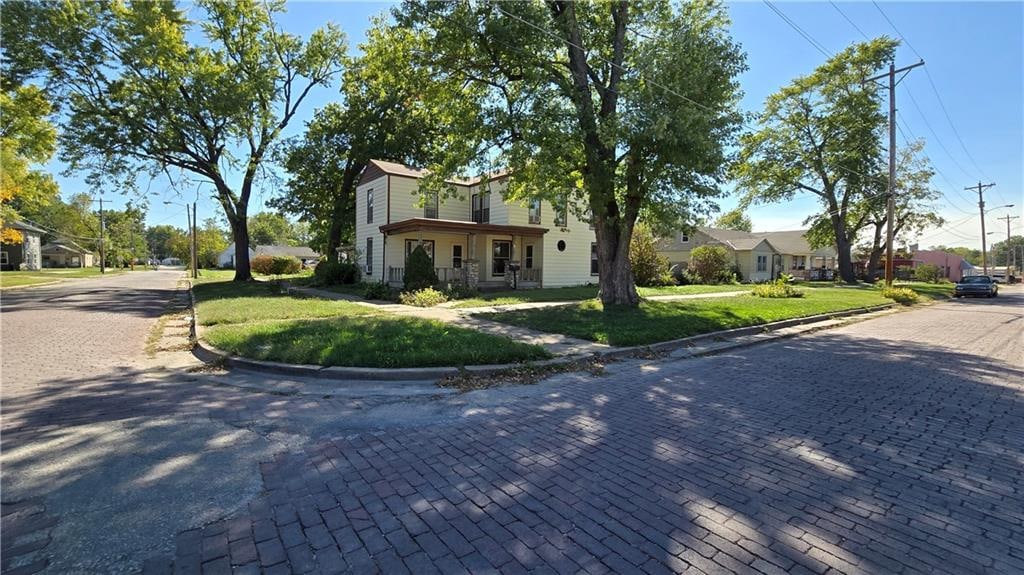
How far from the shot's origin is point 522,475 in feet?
12.2

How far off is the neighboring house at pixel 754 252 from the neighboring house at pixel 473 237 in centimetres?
1351

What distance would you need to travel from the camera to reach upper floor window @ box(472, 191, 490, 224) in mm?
25250

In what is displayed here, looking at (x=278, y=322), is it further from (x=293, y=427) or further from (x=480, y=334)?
(x=293, y=427)

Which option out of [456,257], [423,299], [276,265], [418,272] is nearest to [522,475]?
[423,299]

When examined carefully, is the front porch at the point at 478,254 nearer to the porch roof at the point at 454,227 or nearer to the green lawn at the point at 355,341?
the porch roof at the point at 454,227

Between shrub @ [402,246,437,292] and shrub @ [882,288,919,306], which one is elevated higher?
shrub @ [402,246,437,292]

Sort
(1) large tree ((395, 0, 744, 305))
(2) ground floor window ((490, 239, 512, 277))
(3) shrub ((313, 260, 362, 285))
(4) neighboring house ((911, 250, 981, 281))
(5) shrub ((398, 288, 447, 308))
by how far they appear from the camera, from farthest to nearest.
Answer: (4) neighboring house ((911, 250, 981, 281)), (3) shrub ((313, 260, 362, 285)), (2) ground floor window ((490, 239, 512, 277)), (5) shrub ((398, 288, 447, 308)), (1) large tree ((395, 0, 744, 305))

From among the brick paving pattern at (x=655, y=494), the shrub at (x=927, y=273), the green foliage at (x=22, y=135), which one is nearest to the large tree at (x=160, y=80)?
the green foliage at (x=22, y=135)

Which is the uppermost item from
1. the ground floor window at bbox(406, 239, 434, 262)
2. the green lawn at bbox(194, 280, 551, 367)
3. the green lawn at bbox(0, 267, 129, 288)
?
the ground floor window at bbox(406, 239, 434, 262)

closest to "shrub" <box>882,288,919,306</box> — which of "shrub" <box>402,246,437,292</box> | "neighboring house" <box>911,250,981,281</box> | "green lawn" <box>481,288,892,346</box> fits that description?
"green lawn" <box>481,288,892,346</box>

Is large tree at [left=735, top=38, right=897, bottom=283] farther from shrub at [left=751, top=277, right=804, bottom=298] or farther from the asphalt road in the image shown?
the asphalt road

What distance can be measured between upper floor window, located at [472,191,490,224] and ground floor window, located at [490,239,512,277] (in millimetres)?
1446

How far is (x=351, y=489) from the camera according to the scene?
3.46 metres

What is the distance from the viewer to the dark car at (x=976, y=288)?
28.3 m
